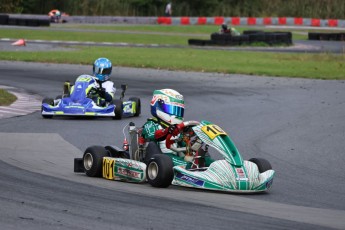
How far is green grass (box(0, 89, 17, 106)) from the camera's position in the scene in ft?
53.3

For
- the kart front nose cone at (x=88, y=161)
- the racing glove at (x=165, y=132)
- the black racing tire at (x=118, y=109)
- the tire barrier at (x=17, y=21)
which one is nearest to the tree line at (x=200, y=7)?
the tire barrier at (x=17, y=21)

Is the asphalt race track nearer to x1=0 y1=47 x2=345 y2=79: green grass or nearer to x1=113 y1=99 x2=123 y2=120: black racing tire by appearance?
x1=113 y1=99 x2=123 y2=120: black racing tire

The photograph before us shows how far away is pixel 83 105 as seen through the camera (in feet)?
48.1

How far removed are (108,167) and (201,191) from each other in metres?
1.17

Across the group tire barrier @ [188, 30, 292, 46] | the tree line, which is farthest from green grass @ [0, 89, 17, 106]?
the tree line

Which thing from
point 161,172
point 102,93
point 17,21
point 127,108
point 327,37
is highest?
point 161,172

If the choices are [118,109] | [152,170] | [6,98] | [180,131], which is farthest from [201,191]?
[6,98]

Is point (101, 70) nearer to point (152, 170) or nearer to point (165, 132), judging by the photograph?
point (165, 132)

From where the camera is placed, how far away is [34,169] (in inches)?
370

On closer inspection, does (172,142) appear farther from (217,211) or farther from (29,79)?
(29,79)

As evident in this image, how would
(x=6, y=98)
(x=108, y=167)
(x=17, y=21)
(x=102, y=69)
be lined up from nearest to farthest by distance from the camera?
1. (x=108, y=167)
2. (x=102, y=69)
3. (x=6, y=98)
4. (x=17, y=21)

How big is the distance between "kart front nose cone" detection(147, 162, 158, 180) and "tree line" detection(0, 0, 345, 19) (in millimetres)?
49447

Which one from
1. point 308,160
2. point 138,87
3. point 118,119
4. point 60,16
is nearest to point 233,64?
point 138,87

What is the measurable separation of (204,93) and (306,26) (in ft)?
126
